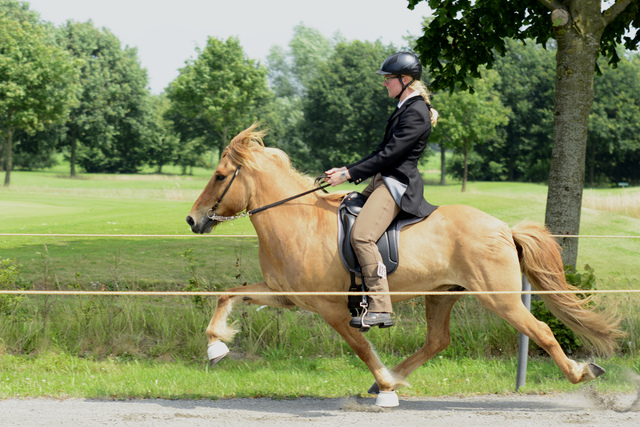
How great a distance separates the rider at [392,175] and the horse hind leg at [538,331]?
2.98 feet

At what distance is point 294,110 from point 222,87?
64.1 feet

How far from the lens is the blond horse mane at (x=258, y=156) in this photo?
529 centimetres

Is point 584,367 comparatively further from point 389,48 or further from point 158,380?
point 389,48

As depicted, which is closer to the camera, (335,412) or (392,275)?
(392,275)

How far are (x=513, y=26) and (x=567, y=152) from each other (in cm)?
257

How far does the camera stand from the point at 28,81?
4078 centimetres

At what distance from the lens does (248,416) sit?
5.07 metres

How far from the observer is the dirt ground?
486 centimetres

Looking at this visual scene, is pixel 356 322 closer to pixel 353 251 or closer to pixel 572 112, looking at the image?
pixel 353 251

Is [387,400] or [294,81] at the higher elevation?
[294,81]

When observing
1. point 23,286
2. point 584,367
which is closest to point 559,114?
point 584,367

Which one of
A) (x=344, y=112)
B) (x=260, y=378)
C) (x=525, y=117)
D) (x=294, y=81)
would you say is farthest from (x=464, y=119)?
(x=260, y=378)

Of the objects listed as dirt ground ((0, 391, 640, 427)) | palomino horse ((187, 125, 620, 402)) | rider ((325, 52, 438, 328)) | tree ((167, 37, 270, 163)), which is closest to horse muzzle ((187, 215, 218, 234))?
palomino horse ((187, 125, 620, 402))

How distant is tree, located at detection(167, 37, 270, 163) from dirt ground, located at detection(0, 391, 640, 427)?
4827 centimetres
